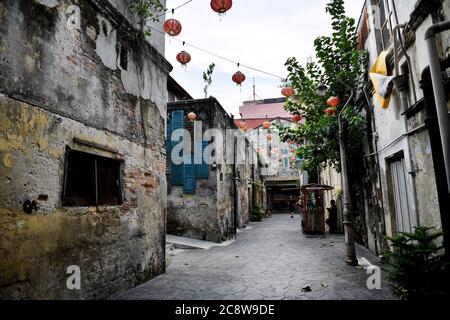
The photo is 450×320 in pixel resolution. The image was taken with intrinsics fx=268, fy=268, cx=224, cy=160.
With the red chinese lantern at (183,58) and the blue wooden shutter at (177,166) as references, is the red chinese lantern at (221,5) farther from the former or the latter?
the blue wooden shutter at (177,166)

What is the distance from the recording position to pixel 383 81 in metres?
5.43

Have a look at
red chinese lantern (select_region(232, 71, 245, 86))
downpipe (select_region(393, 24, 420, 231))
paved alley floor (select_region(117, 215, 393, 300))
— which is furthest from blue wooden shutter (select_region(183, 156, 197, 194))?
downpipe (select_region(393, 24, 420, 231))

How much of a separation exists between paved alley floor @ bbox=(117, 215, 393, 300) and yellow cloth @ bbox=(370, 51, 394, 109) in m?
3.64

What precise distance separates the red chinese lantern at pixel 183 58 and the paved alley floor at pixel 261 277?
5.37 meters

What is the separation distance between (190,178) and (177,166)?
0.85 metres

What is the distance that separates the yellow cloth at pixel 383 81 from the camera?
536cm

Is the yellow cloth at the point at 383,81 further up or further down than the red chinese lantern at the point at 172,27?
further down

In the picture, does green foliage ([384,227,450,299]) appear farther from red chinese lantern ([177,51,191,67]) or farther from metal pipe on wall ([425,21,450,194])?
red chinese lantern ([177,51,191,67])

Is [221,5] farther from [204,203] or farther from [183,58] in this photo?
[204,203]

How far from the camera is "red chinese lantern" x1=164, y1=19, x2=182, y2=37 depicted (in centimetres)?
595

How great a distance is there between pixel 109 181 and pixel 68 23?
8.34ft

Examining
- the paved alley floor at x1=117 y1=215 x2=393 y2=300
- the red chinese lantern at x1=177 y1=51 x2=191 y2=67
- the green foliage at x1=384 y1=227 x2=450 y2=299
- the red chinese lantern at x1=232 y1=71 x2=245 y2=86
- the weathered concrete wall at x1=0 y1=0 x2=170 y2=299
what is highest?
the red chinese lantern at x1=177 y1=51 x2=191 y2=67

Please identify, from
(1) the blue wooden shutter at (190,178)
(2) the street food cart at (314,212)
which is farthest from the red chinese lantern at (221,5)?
(2) the street food cart at (314,212)
